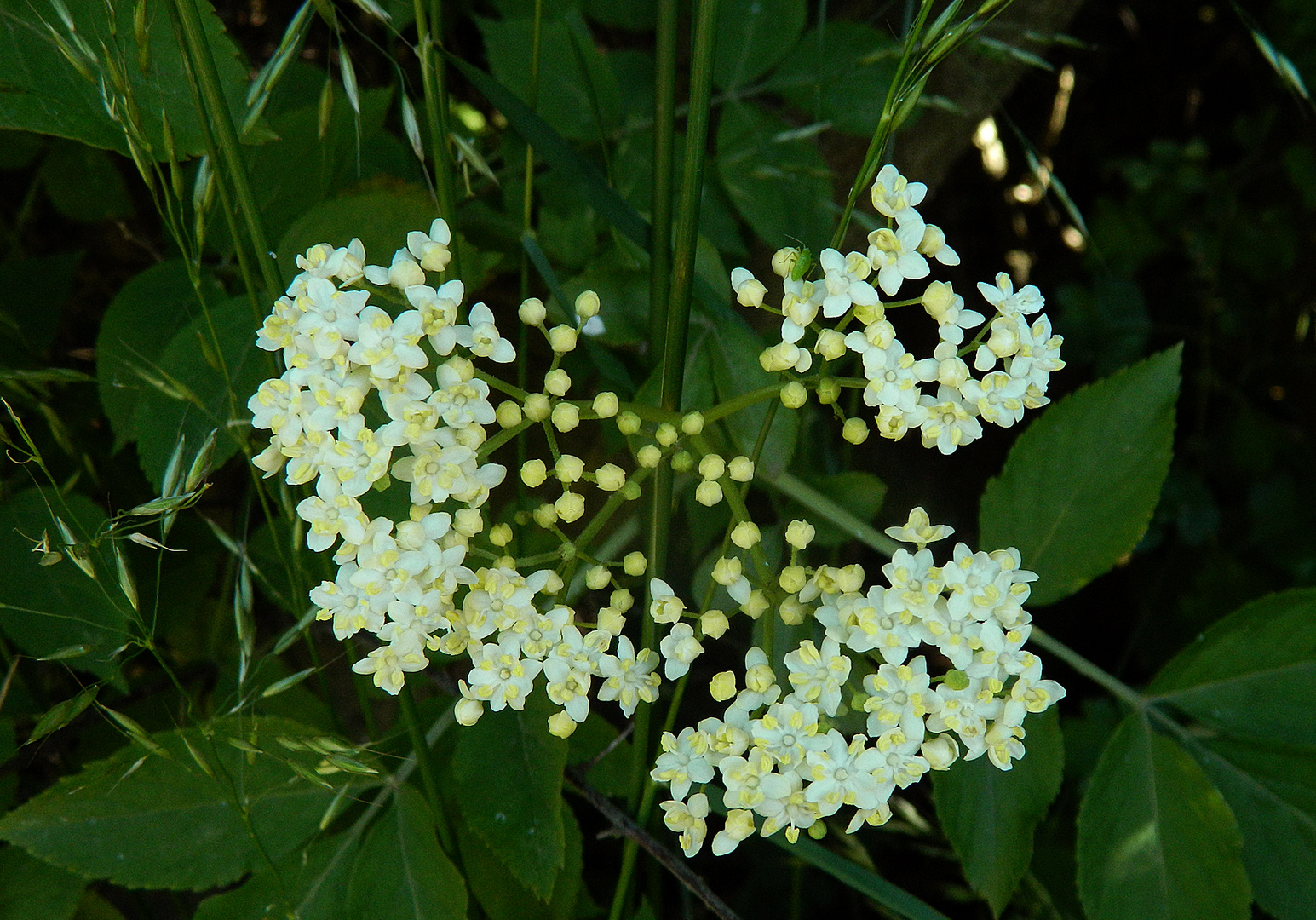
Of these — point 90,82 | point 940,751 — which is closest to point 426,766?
point 940,751

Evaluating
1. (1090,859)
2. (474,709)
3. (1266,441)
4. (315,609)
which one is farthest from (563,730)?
(1266,441)

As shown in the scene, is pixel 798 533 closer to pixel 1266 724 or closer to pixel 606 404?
pixel 606 404

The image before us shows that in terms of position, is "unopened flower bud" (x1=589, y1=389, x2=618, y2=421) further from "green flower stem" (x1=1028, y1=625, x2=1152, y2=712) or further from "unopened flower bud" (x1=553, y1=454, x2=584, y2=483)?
"green flower stem" (x1=1028, y1=625, x2=1152, y2=712)

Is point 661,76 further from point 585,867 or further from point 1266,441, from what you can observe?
point 1266,441

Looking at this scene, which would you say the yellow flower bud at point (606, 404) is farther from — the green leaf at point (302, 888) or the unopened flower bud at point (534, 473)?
the green leaf at point (302, 888)

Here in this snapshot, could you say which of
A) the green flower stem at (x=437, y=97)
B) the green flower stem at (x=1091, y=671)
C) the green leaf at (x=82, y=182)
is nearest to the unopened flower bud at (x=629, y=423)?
the green flower stem at (x=437, y=97)

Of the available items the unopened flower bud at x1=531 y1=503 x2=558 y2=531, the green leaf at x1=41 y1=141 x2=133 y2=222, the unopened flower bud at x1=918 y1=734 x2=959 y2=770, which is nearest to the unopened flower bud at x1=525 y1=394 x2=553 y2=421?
the unopened flower bud at x1=531 y1=503 x2=558 y2=531
